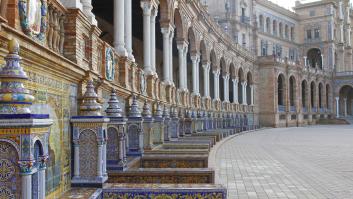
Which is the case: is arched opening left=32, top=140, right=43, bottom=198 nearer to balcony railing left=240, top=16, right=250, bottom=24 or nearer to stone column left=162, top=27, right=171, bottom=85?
stone column left=162, top=27, right=171, bottom=85

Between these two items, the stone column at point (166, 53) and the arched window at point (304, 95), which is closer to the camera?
the stone column at point (166, 53)

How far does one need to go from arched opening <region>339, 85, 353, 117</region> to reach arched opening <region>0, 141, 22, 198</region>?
232 feet

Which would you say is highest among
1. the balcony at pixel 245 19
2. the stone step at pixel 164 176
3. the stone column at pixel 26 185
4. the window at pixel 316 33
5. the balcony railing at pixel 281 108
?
the window at pixel 316 33

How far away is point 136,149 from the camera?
9984 millimetres

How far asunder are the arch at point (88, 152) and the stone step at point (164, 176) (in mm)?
1130

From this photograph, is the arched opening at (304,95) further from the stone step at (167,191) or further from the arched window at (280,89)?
the stone step at (167,191)

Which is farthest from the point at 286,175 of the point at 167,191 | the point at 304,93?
the point at 304,93

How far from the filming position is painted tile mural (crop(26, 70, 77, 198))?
511cm

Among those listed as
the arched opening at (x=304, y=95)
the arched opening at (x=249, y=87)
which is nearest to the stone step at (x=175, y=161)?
the arched opening at (x=249, y=87)

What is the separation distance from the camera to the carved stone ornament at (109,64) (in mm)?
8914

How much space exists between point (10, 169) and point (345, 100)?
72.6 m

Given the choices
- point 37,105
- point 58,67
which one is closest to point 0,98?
point 37,105

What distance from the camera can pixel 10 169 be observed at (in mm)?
3121

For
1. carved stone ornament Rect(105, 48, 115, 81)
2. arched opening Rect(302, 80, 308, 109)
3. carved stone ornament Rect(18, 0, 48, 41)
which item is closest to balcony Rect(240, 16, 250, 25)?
→ arched opening Rect(302, 80, 308, 109)
